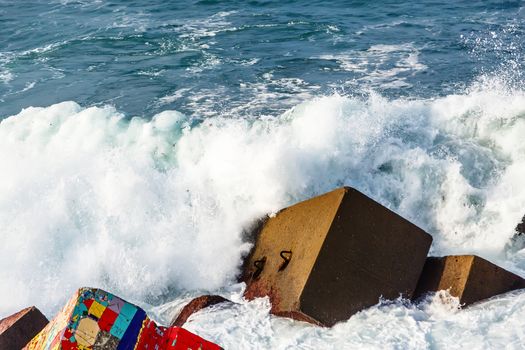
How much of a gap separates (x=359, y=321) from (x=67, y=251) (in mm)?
3964

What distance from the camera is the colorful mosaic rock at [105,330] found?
3658 mm

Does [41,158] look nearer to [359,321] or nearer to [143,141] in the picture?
[143,141]

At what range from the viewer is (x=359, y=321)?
5.51m

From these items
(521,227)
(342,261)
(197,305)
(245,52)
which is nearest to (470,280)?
(342,261)

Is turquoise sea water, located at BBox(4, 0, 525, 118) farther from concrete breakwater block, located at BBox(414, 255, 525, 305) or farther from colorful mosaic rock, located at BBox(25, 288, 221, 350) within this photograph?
colorful mosaic rock, located at BBox(25, 288, 221, 350)

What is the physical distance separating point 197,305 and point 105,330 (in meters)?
2.38

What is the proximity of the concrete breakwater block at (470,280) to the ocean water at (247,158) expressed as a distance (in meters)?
0.11

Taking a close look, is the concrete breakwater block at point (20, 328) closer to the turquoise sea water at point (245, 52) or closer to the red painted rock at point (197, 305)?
the red painted rock at point (197, 305)

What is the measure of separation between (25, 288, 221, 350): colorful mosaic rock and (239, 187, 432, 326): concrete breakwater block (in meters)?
1.72

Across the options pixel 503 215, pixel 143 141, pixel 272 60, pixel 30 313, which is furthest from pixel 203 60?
pixel 30 313

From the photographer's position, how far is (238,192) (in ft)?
26.7

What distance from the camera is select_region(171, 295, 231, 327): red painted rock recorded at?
6020 mm

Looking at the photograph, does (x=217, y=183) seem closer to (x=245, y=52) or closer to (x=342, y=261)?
(x=342, y=261)

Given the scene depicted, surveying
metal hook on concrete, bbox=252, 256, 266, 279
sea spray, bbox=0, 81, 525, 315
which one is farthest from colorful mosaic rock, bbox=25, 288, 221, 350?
sea spray, bbox=0, 81, 525, 315
